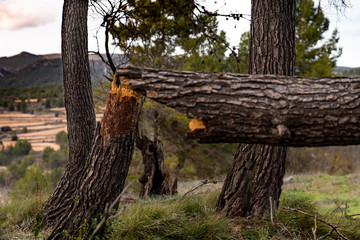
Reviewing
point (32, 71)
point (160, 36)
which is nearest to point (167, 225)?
point (160, 36)

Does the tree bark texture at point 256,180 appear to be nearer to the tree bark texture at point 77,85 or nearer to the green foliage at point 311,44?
the tree bark texture at point 77,85

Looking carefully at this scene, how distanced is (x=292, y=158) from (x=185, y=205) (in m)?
13.2

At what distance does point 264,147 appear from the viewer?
11.8 feet

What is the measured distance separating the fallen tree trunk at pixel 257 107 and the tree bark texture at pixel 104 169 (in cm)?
71

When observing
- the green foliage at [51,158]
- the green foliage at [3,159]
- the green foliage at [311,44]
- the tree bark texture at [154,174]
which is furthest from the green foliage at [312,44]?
the green foliage at [3,159]

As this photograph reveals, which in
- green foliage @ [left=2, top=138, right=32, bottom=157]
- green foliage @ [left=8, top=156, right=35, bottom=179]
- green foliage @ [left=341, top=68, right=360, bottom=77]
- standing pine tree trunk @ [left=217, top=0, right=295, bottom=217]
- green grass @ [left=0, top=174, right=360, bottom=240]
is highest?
green foliage @ [left=341, top=68, right=360, bottom=77]

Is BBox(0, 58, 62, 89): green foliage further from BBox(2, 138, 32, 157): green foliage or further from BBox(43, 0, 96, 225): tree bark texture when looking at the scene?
BBox(43, 0, 96, 225): tree bark texture

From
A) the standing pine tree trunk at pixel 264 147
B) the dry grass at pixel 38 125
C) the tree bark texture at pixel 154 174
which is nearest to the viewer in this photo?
the standing pine tree trunk at pixel 264 147

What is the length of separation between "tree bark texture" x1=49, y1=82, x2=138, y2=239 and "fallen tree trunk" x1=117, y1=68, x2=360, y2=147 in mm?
713

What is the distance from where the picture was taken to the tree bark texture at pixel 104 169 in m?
2.64

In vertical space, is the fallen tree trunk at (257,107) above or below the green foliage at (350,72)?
below

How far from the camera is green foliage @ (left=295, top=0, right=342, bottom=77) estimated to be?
1380cm

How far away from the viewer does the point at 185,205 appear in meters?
3.50

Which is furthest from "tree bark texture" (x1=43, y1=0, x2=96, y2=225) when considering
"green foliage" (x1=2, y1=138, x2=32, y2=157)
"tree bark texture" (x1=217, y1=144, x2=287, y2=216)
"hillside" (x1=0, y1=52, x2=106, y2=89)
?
"green foliage" (x1=2, y1=138, x2=32, y2=157)
